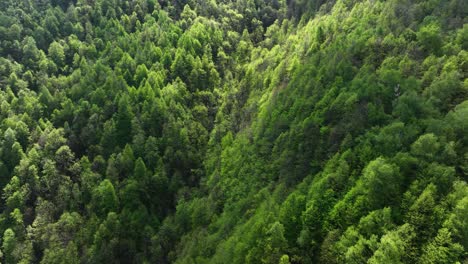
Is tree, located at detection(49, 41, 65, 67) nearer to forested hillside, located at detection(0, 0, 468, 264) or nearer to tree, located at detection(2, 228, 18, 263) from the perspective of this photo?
forested hillside, located at detection(0, 0, 468, 264)

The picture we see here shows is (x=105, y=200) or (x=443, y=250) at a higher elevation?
(x=105, y=200)

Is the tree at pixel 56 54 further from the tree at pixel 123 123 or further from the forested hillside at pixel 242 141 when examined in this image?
the tree at pixel 123 123

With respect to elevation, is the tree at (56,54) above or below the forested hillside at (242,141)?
above

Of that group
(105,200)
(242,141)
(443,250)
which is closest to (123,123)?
(105,200)

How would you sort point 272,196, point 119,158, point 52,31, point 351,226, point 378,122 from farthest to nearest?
point 52,31 < point 119,158 < point 272,196 < point 378,122 < point 351,226

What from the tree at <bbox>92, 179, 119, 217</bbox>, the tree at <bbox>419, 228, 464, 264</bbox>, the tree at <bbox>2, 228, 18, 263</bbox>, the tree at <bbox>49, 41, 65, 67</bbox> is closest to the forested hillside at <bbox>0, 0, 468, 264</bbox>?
the tree at <bbox>419, 228, 464, 264</bbox>

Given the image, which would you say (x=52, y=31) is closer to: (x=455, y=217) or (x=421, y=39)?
(x=421, y=39)

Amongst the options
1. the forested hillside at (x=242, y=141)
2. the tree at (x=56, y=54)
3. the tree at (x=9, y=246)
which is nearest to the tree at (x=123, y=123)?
the forested hillside at (x=242, y=141)

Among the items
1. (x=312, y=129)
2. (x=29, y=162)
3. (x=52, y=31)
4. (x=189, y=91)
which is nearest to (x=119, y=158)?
(x=29, y=162)

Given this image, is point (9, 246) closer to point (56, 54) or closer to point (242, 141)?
point (242, 141)
